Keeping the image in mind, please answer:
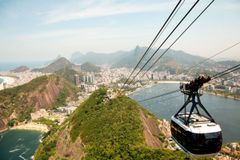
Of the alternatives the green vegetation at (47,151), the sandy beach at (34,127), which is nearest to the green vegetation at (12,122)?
the sandy beach at (34,127)

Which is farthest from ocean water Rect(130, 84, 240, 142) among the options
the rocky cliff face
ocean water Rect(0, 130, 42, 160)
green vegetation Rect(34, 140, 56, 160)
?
ocean water Rect(0, 130, 42, 160)

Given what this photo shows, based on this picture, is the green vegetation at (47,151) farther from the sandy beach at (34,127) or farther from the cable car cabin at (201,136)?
the cable car cabin at (201,136)

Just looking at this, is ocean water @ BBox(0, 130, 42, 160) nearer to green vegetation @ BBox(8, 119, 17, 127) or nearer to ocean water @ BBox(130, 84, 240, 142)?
green vegetation @ BBox(8, 119, 17, 127)

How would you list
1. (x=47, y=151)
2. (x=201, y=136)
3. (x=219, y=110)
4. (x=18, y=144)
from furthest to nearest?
1. (x=219, y=110)
2. (x=18, y=144)
3. (x=47, y=151)
4. (x=201, y=136)

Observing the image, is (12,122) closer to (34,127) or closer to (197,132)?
(34,127)

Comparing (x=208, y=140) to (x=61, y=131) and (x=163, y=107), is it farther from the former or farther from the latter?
(x=163, y=107)

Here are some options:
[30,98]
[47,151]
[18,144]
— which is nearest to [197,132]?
[47,151]
